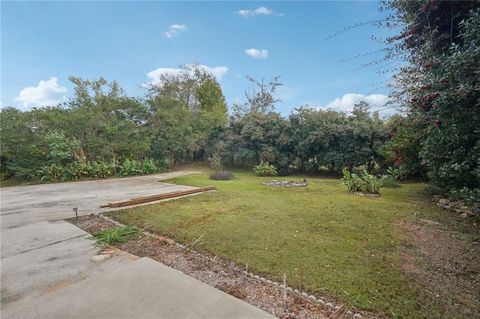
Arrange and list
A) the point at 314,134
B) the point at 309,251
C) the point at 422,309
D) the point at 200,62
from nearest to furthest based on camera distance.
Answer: the point at 422,309 → the point at 309,251 → the point at 314,134 → the point at 200,62

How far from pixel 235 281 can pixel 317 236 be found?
1549 millimetres

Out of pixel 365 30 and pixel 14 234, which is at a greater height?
pixel 365 30

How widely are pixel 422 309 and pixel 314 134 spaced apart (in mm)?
9492

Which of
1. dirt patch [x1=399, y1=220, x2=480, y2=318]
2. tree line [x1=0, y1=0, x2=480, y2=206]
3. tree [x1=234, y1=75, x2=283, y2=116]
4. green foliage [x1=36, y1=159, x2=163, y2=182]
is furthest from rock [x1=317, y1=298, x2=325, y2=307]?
tree [x1=234, y1=75, x2=283, y2=116]

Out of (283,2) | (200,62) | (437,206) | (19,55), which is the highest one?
(200,62)

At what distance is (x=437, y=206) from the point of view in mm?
5004

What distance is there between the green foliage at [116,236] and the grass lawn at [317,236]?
0.31 metres

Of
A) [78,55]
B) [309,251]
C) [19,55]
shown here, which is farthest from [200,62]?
[309,251]

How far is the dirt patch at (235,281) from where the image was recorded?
1806mm

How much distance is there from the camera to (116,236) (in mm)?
3232

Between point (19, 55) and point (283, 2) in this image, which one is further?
point (19, 55)

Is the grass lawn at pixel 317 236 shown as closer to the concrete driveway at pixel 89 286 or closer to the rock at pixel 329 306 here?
the rock at pixel 329 306

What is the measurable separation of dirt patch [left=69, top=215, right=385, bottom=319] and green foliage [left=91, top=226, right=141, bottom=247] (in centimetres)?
11

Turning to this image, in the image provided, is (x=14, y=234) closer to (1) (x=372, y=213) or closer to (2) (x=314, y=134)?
(1) (x=372, y=213)
